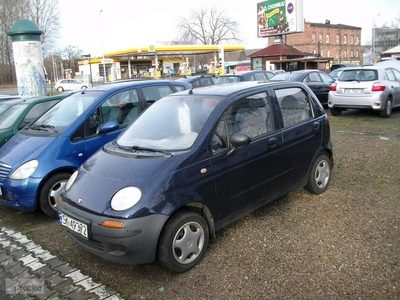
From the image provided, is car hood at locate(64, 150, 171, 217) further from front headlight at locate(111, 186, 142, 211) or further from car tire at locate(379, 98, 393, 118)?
car tire at locate(379, 98, 393, 118)

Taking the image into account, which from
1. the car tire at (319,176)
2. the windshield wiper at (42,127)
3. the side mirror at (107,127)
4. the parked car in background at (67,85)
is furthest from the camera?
the parked car in background at (67,85)

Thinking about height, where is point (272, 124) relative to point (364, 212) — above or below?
above

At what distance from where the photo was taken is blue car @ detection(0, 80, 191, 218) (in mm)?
4855

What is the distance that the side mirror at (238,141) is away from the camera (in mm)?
3779

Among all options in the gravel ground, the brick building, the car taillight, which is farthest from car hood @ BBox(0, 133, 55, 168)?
the brick building

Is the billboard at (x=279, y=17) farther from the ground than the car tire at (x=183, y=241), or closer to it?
farther from the ground

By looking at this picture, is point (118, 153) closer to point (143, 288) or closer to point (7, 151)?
point (143, 288)

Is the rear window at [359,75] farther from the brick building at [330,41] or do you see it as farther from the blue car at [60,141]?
the brick building at [330,41]

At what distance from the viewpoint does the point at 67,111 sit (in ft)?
19.4

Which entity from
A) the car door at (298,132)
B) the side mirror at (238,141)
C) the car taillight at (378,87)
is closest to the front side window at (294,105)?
the car door at (298,132)

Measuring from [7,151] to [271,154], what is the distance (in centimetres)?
380

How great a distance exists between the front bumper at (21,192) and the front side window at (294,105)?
3.36 meters

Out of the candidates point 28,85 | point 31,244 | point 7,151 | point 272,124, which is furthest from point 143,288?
point 28,85

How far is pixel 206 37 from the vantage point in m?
71.5
